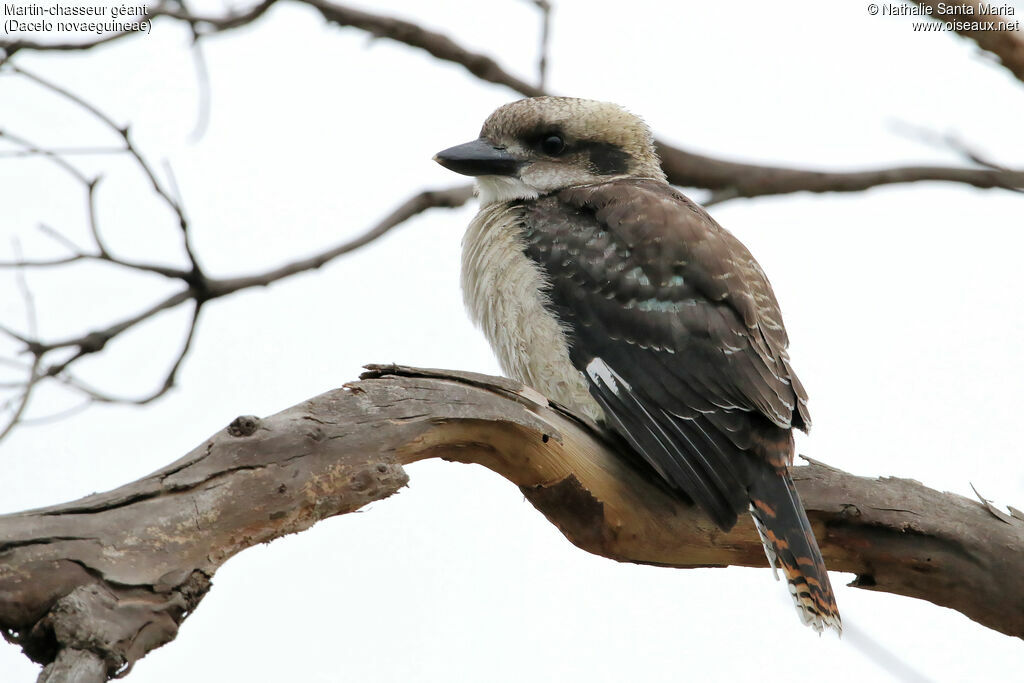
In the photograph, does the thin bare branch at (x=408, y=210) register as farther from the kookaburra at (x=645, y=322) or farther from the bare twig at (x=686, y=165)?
the kookaburra at (x=645, y=322)

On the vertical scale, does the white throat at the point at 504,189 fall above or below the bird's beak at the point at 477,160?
below

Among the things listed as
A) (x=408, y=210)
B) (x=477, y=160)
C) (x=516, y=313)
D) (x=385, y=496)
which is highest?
(x=477, y=160)

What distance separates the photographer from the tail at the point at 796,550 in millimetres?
2844

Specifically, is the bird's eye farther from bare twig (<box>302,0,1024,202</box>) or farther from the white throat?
bare twig (<box>302,0,1024,202</box>)

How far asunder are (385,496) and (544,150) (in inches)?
76.8

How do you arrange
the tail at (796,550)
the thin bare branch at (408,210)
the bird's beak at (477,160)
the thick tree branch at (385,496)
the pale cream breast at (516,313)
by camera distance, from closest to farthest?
the thick tree branch at (385,496) → the tail at (796,550) → the pale cream breast at (516,313) → the bird's beak at (477,160) → the thin bare branch at (408,210)

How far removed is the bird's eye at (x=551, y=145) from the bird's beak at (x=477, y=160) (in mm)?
130

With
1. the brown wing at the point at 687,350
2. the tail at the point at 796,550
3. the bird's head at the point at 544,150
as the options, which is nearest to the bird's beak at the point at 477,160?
the bird's head at the point at 544,150

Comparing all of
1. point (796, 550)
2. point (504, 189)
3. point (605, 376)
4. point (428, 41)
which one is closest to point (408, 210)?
point (428, 41)

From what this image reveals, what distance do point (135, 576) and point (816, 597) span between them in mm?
1749

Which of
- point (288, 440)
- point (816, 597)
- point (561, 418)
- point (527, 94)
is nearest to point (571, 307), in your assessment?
point (561, 418)

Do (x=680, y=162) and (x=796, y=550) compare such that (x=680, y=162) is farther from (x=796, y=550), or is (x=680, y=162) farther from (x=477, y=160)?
(x=796, y=550)

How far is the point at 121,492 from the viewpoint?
2002mm

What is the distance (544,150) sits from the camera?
3963 millimetres
